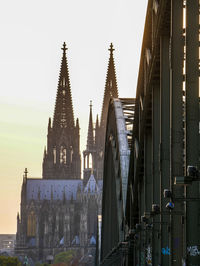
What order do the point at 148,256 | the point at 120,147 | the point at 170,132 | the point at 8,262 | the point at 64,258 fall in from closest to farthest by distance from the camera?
1. the point at 170,132
2. the point at 148,256
3. the point at 120,147
4. the point at 8,262
5. the point at 64,258

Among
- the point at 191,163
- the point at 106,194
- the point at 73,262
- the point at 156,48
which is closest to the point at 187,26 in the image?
the point at 191,163

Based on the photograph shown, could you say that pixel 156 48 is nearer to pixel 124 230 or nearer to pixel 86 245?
pixel 124 230

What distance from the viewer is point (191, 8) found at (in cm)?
1716

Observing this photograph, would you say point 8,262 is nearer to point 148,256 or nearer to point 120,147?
point 120,147

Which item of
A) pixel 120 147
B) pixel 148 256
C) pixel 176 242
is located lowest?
pixel 148 256

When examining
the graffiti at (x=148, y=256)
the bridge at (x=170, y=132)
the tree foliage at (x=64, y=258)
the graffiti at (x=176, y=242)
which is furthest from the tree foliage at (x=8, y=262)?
the graffiti at (x=176, y=242)

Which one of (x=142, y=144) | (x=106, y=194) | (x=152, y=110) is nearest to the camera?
(x=152, y=110)

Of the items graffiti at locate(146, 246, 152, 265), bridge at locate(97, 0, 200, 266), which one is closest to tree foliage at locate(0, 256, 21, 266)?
bridge at locate(97, 0, 200, 266)

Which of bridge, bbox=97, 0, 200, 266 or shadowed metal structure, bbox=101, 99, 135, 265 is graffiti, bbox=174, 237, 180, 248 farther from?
shadowed metal structure, bbox=101, 99, 135, 265

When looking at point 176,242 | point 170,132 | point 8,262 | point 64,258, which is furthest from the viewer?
point 64,258

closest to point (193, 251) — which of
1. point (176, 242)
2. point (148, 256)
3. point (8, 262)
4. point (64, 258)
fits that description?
point (176, 242)

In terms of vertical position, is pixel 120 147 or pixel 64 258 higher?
pixel 120 147

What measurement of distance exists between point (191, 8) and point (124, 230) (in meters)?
22.4

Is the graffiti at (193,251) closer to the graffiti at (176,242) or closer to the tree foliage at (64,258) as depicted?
Result: the graffiti at (176,242)
